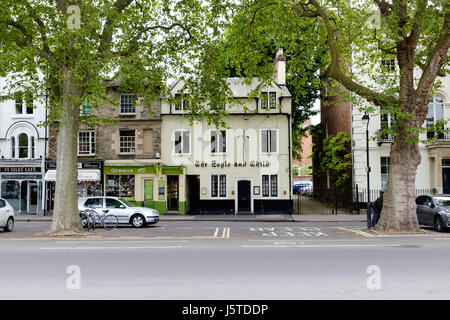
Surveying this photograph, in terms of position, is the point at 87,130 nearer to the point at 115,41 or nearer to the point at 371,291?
the point at 115,41

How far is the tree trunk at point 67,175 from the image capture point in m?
15.9

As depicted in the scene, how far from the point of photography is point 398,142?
627 inches

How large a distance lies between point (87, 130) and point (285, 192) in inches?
600

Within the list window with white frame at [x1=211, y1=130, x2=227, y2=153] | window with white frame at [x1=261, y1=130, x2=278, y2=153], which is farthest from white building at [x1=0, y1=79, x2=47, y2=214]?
window with white frame at [x1=261, y1=130, x2=278, y2=153]

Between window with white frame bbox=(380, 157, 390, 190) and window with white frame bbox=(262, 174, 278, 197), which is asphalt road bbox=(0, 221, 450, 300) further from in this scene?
window with white frame bbox=(262, 174, 278, 197)

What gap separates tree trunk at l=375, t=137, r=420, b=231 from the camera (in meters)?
15.7

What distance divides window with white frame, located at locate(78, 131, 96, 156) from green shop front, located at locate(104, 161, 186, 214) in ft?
5.66

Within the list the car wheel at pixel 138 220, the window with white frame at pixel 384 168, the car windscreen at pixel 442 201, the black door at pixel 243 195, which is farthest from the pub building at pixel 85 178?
the car windscreen at pixel 442 201

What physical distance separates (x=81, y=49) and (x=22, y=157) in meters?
18.4

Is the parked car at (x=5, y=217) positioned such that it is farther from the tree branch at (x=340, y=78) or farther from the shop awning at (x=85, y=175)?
the tree branch at (x=340, y=78)

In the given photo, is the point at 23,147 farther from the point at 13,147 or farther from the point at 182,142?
the point at 182,142

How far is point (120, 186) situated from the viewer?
2925 centimetres

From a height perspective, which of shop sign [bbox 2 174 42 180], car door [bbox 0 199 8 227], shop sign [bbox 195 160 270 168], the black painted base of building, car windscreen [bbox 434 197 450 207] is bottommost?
the black painted base of building

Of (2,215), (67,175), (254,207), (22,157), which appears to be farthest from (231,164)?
(2,215)
